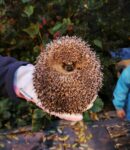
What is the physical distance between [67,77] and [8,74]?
52 centimetres

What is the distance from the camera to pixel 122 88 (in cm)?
306

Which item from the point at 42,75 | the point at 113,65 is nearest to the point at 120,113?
the point at 113,65

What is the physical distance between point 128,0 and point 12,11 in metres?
1.10

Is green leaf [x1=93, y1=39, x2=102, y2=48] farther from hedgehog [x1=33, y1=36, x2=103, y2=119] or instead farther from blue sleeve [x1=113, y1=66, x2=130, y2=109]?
hedgehog [x1=33, y1=36, x2=103, y2=119]

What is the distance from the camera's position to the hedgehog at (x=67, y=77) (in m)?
0.89

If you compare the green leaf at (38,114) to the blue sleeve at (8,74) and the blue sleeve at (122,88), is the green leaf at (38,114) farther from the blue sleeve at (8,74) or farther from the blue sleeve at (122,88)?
the blue sleeve at (8,74)

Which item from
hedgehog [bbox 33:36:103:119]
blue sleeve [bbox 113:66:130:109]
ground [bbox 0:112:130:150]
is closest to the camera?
hedgehog [bbox 33:36:103:119]

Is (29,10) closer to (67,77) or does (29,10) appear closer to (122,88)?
(122,88)

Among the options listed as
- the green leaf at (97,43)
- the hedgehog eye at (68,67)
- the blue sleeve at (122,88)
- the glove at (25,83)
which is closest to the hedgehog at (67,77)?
the hedgehog eye at (68,67)

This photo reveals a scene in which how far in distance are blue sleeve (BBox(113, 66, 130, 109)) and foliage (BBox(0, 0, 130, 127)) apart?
590 millimetres

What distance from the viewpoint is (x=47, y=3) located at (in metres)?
3.79

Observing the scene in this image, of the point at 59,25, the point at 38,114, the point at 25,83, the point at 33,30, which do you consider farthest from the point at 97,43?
the point at 25,83

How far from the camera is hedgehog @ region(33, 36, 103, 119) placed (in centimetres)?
89

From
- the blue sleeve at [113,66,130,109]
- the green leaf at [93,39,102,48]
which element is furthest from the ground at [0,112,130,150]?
the green leaf at [93,39,102,48]
